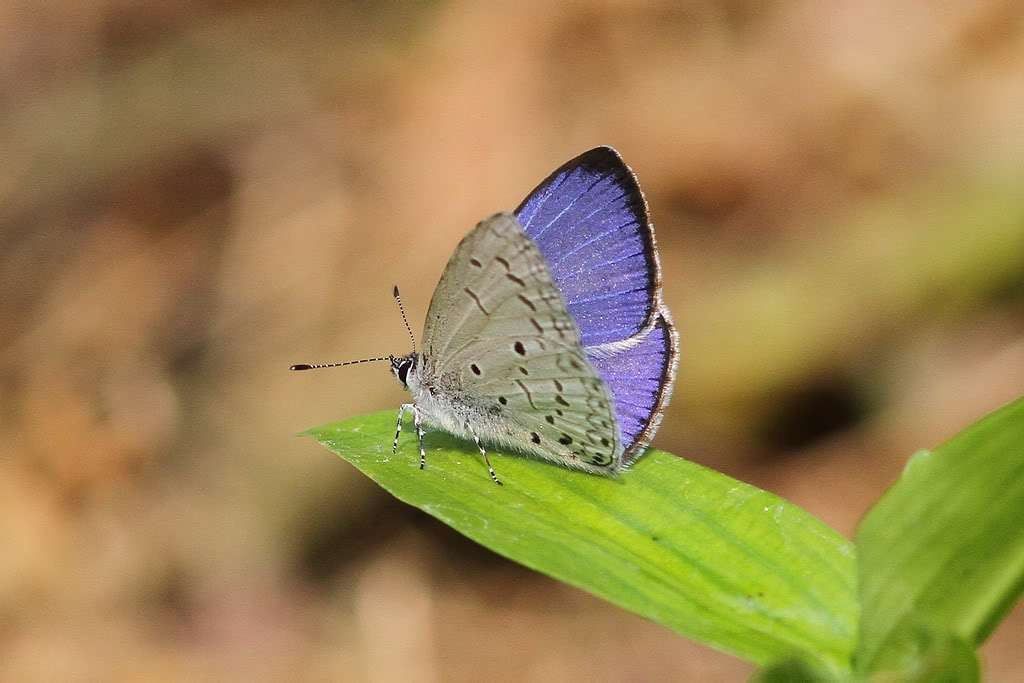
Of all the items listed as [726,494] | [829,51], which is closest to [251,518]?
[726,494]

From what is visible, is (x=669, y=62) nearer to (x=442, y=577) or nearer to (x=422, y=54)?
(x=422, y=54)

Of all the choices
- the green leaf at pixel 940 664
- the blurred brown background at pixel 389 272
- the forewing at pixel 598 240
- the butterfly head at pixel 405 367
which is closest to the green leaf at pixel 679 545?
the green leaf at pixel 940 664

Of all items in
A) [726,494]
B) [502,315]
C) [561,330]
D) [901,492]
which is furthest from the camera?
[502,315]

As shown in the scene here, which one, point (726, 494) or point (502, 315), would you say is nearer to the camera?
point (726, 494)

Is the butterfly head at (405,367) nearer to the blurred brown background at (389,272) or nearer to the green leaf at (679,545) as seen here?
the green leaf at (679,545)

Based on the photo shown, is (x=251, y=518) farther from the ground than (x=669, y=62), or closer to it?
closer to it

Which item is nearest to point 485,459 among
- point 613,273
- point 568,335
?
point 568,335

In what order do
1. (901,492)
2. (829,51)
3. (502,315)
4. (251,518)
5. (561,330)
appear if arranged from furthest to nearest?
(829,51)
(251,518)
(502,315)
(561,330)
(901,492)
